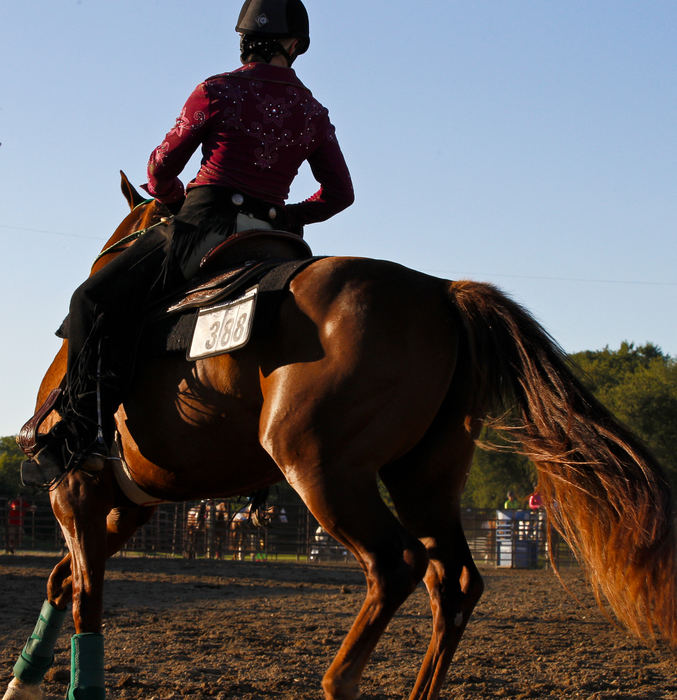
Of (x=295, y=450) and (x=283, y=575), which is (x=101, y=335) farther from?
(x=283, y=575)

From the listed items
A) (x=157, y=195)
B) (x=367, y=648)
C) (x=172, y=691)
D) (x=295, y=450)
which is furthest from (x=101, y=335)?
(x=172, y=691)

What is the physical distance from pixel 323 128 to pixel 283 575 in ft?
47.6

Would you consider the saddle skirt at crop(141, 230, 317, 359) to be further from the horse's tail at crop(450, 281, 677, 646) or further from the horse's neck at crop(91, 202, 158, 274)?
the horse's neck at crop(91, 202, 158, 274)

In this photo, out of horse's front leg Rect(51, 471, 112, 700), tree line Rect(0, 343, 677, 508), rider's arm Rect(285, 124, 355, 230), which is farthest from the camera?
tree line Rect(0, 343, 677, 508)

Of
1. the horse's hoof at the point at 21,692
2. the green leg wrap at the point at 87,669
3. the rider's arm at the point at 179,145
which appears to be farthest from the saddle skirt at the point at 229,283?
the horse's hoof at the point at 21,692

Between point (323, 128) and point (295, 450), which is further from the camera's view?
point (323, 128)

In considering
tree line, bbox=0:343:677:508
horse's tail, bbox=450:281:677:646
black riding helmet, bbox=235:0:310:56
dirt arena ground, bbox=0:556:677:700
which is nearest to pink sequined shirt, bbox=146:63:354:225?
black riding helmet, bbox=235:0:310:56

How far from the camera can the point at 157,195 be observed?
15.6 ft

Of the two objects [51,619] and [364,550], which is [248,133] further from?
[51,619]

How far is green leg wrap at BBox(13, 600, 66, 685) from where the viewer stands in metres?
4.96

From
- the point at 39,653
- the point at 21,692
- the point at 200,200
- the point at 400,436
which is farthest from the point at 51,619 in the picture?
the point at 400,436

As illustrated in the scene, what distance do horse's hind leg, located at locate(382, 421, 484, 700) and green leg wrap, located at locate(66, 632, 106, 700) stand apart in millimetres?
1478

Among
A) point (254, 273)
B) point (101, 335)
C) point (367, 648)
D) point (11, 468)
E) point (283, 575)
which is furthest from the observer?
point (11, 468)

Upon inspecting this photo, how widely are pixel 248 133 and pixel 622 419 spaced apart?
52961 mm
